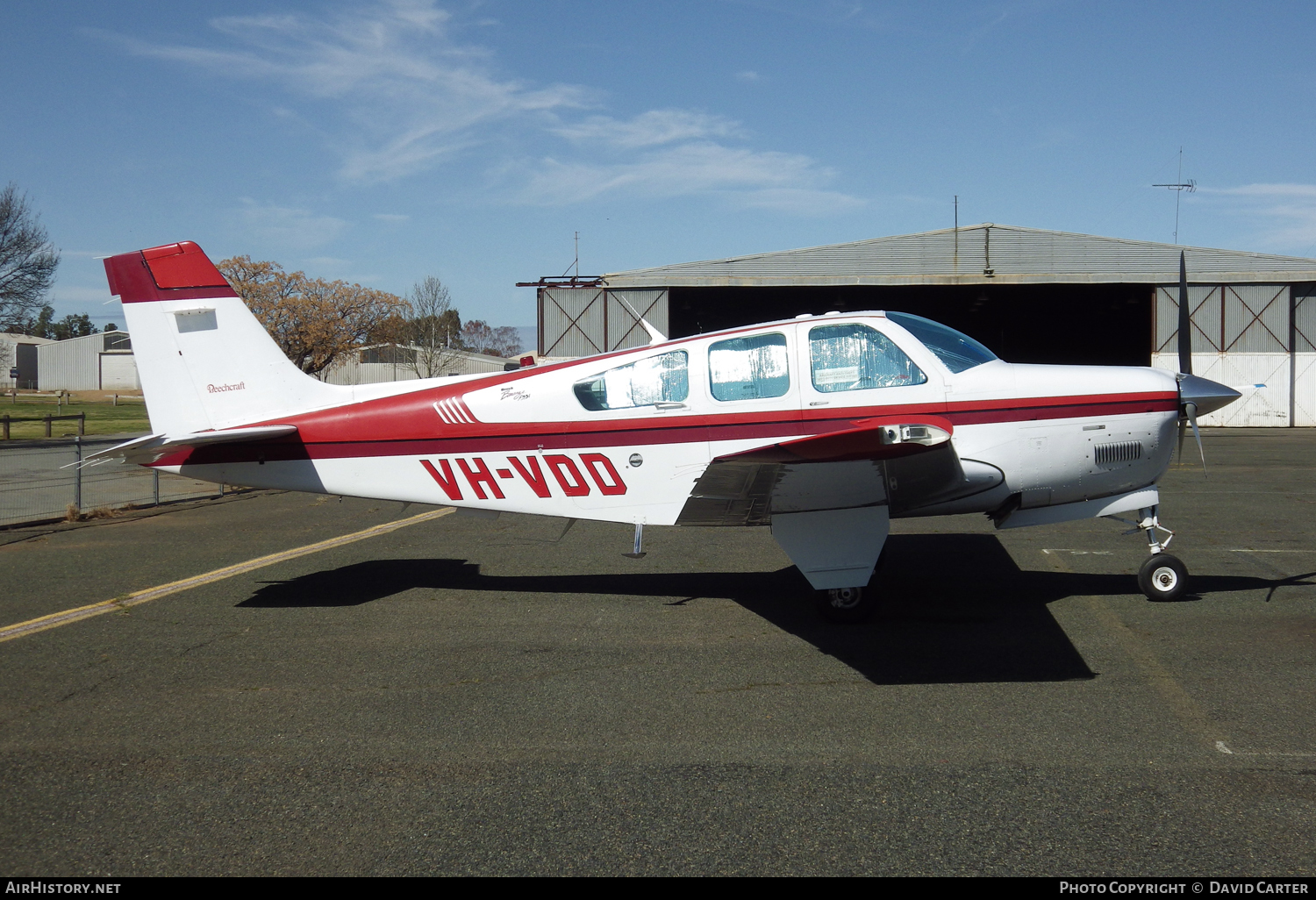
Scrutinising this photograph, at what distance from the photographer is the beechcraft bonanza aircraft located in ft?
21.4

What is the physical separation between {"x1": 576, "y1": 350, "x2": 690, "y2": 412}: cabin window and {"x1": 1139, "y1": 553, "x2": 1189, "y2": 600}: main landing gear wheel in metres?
3.94

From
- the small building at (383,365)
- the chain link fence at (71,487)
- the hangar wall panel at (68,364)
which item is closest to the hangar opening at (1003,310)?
the small building at (383,365)

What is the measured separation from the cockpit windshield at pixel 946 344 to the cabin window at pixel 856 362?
0.78 ft

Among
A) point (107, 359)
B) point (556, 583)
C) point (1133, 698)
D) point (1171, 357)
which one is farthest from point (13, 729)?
point (107, 359)

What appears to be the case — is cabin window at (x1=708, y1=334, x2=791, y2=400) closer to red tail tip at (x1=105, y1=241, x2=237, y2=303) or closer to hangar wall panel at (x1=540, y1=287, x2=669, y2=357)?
red tail tip at (x1=105, y1=241, x2=237, y2=303)

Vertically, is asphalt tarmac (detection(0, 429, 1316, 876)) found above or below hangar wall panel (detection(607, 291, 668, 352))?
below

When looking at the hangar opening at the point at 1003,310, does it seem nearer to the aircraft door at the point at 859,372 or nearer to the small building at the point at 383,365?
the small building at the point at 383,365

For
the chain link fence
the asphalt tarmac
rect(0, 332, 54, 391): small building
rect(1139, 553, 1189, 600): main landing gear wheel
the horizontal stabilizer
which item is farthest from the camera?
rect(0, 332, 54, 391): small building

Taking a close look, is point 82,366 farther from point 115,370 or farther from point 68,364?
point 115,370

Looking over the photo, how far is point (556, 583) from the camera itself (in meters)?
8.14

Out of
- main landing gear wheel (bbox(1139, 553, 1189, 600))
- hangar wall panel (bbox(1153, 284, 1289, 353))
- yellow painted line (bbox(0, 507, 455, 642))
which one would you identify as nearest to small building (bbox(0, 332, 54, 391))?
yellow painted line (bbox(0, 507, 455, 642))

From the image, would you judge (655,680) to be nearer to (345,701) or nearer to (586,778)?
(586,778)

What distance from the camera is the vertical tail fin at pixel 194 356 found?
773 cm

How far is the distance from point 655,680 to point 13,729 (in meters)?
3.45
